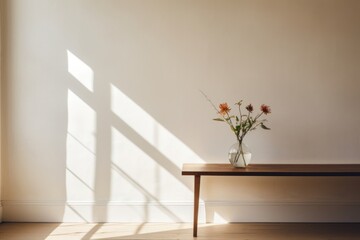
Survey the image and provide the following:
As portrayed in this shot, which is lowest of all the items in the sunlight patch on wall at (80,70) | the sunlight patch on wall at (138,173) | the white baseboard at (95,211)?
the white baseboard at (95,211)

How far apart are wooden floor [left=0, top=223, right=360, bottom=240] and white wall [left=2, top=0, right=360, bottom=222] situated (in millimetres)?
123

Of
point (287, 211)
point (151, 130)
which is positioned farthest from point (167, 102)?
point (287, 211)

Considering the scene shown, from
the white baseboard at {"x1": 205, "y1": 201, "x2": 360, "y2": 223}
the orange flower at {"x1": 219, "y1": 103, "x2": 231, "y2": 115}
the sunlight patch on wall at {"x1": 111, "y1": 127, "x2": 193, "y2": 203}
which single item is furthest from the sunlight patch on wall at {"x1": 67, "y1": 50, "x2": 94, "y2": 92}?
the white baseboard at {"x1": 205, "y1": 201, "x2": 360, "y2": 223}

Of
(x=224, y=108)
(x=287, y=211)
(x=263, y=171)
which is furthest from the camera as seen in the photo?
(x=287, y=211)

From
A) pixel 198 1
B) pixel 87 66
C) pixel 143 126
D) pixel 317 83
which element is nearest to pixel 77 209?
pixel 143 126

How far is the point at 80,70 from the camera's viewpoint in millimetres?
3686

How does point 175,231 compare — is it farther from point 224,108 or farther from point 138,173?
point 224,108

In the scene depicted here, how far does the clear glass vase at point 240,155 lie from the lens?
11.0ft

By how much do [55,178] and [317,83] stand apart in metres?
2.52

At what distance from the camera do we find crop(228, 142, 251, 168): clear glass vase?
3.36m

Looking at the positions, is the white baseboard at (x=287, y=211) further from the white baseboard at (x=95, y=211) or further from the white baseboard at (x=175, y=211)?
the white baseboard at (x=95, y=211)

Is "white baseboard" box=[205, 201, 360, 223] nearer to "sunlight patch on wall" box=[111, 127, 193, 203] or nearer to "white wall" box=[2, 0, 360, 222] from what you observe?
"white wall" box=[2, 0, 360, 222]

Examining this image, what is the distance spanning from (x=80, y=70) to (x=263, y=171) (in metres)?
1.84

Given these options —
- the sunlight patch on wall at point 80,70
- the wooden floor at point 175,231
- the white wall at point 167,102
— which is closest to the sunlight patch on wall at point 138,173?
the white wall at point 167,102
